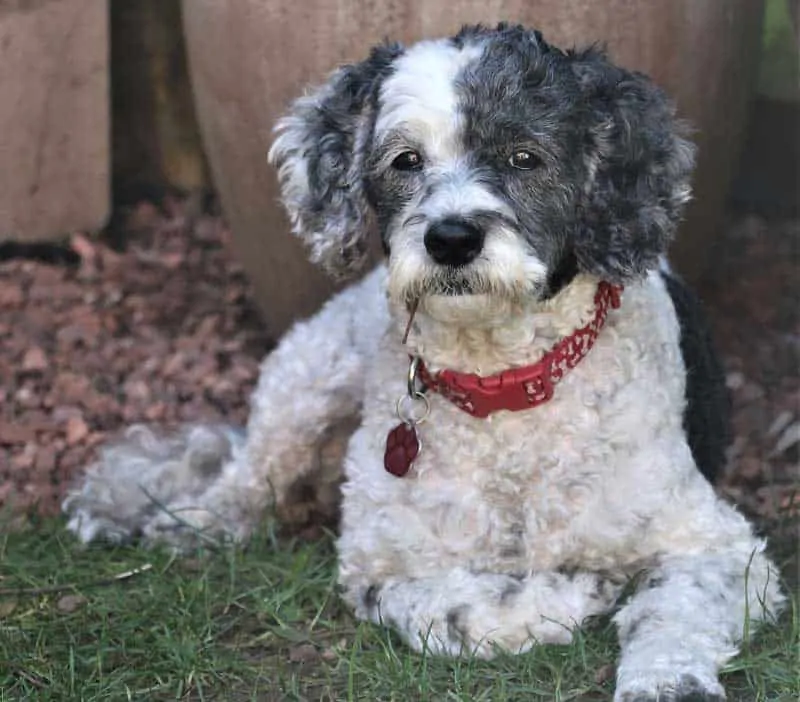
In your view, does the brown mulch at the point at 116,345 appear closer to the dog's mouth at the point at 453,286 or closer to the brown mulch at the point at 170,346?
the brown mulch at the point at 170,346

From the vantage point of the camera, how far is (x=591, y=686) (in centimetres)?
358

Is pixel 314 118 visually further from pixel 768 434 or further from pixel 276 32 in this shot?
pixel 768 434

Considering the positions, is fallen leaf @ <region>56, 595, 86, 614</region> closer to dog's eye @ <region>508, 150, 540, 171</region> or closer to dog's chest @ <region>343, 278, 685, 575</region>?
dog's chest @ <region>343, 278, 685, 575</region>

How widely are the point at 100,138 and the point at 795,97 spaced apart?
275 cm

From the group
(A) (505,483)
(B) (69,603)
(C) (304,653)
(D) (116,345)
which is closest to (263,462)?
(B) (69,603)

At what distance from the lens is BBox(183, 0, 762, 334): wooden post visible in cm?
462

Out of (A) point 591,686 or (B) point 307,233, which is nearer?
(A) point 591,686

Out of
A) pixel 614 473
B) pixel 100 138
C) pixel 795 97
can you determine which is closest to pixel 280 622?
pixel 614 473

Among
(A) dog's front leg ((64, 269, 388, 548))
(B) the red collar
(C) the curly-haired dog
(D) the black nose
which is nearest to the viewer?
(D) the black nose

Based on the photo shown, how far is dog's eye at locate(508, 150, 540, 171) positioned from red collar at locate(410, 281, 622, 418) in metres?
0.39

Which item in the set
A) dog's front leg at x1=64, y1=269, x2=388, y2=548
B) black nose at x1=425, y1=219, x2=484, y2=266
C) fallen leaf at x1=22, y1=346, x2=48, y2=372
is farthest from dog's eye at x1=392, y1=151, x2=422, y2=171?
fallen leaf at x1=22, y1=346, x2=48, y2=372

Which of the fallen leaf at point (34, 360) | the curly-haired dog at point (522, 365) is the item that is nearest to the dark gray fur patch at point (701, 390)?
the curly-haired dog at point (522, 365)

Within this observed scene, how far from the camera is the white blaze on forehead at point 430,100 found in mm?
3521

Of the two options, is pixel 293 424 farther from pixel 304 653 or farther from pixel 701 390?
pixel 701 390
